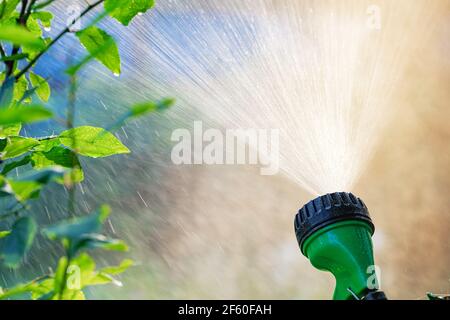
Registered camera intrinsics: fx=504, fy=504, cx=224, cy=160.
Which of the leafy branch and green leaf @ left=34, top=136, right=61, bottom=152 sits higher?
green leaf @ left=34, top=136, right=61, bottom=152

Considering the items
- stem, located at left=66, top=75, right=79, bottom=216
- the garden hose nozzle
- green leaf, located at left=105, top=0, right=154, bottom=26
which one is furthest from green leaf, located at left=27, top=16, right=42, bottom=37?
the garden hose nozzle

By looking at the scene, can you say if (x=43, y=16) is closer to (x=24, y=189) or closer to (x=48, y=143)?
(x=48, y=143)

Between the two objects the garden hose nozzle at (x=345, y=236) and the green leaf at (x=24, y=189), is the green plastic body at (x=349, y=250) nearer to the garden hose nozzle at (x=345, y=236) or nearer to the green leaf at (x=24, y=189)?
the garden hose nozzle at (x=345, y=236)

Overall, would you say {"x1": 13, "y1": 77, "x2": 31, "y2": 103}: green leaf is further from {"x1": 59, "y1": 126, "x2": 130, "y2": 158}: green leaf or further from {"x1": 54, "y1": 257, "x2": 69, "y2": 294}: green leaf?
{"x1": 54, "y1": 257, "x2": 69, "y2": 294}: green leaf

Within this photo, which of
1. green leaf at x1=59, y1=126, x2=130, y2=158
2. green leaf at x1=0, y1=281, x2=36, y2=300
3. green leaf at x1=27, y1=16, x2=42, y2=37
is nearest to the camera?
green leaf at x1=0, y1=281, x2=36, y2=300

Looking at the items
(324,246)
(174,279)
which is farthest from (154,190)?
(324,246)

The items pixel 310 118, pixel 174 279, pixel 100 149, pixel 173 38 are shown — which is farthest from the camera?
pixel 174 279

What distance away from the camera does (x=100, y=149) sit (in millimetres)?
444

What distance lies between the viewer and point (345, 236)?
58cm

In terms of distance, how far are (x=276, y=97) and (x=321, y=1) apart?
162 cm

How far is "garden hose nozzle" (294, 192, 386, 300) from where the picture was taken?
22.8 inches

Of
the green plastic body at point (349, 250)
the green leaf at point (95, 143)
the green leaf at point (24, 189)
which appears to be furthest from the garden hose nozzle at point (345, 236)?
the green leaf at point (24, 189)

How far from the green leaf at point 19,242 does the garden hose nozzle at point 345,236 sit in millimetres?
368
